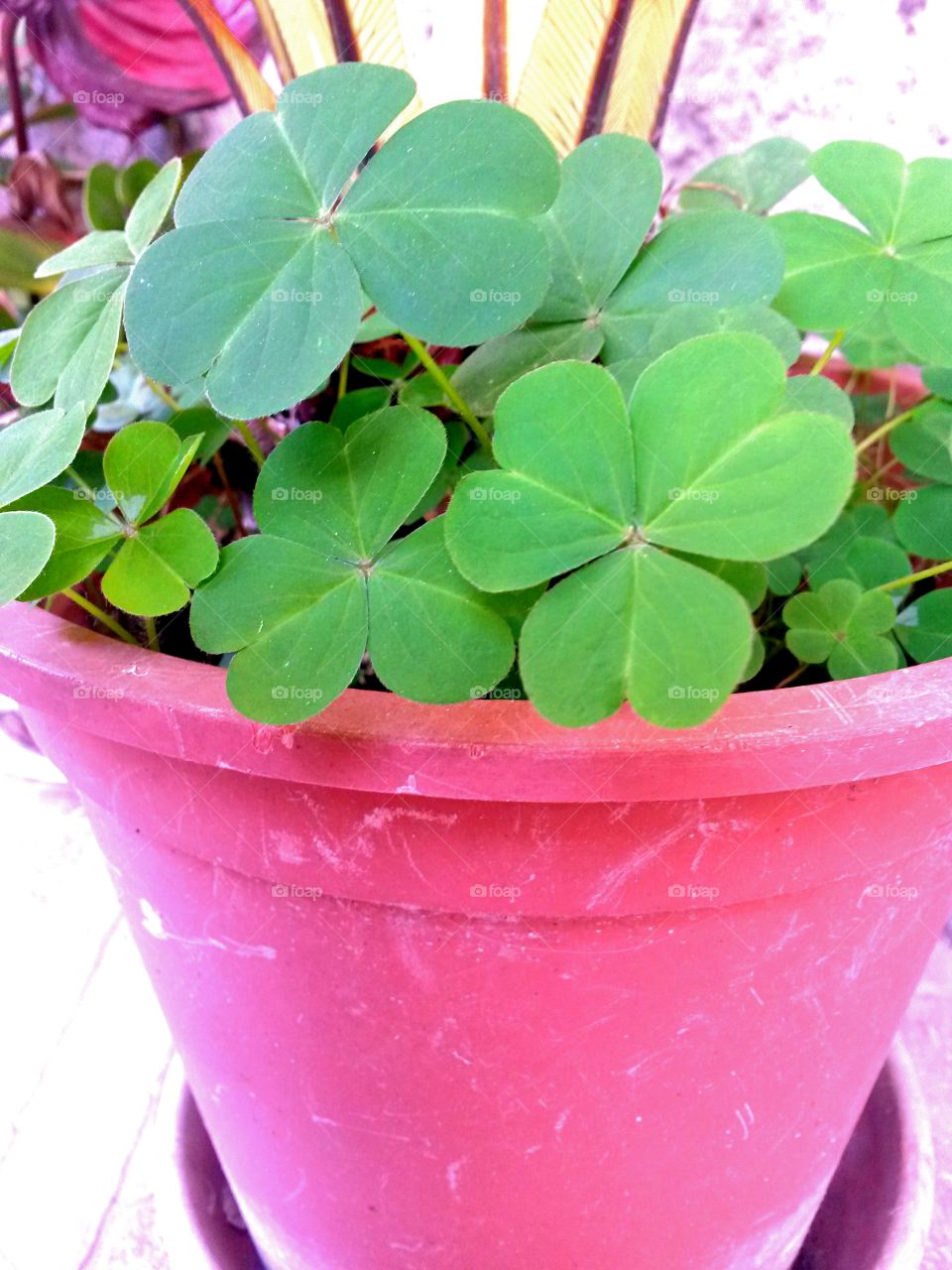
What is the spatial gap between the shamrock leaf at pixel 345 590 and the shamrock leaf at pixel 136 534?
0.06 ft

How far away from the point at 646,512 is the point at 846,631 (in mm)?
189

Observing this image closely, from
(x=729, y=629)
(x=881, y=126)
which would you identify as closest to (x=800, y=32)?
(x=881, y=126)

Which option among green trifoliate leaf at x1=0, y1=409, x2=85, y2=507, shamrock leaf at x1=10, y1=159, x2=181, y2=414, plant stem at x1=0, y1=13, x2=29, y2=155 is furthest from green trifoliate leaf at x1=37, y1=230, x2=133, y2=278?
plant stem at x1=0, y1=13, x2=29, y2=155

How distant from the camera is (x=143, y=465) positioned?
568 mm

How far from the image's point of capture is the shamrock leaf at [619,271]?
571 mm

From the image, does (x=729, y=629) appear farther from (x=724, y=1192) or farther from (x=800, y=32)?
(x=800, y=32)

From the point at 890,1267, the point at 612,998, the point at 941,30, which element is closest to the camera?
the point at 612,998

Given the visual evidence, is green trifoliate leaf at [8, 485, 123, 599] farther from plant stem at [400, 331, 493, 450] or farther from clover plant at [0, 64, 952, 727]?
plant stem at [400, 331, 493, 450]

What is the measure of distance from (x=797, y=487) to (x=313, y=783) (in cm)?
28

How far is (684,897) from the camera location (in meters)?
0.54

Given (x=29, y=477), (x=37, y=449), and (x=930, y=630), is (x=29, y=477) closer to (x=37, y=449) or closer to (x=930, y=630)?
(x=37, y=449)

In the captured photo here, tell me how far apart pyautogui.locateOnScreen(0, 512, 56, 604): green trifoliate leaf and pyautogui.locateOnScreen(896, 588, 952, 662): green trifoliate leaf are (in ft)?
1.64

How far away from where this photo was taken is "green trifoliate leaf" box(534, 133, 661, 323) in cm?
59

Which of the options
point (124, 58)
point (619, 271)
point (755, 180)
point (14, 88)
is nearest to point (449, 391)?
point (619, 271)
